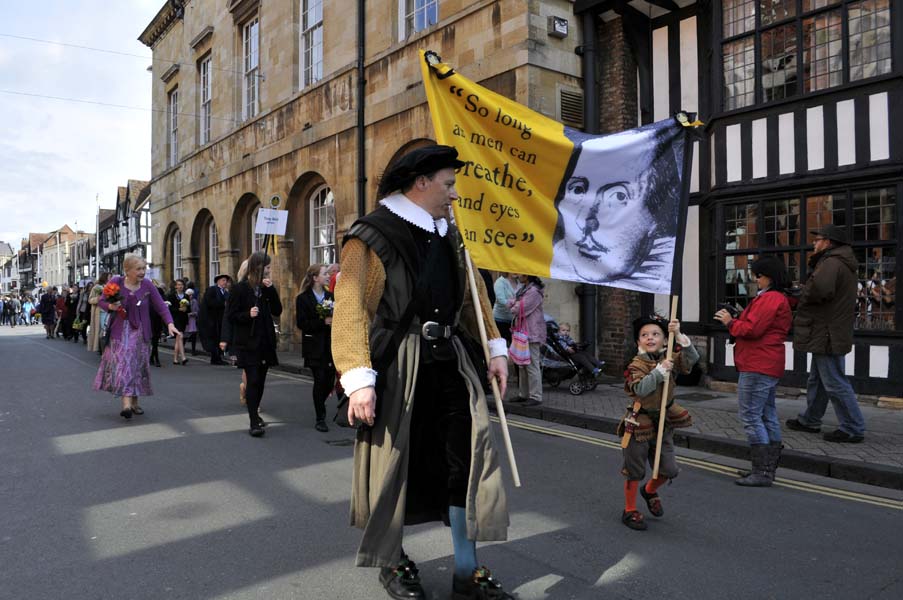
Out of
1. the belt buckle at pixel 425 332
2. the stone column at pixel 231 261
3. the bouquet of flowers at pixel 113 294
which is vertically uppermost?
the stone column at pixel 231 261

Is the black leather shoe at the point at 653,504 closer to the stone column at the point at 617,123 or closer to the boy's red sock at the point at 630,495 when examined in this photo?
the boy's red sock at the point at 630,495

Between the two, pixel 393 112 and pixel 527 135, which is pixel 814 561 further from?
pixel 393 112

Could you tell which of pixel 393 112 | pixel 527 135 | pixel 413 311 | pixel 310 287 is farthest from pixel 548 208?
pixel 393 112

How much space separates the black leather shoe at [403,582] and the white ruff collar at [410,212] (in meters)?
1.45

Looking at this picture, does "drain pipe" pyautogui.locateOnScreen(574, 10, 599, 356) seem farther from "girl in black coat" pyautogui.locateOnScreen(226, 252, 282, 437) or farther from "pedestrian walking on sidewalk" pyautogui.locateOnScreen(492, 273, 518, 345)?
"girl in black coat" pyautogui.locateOnScreen(226, 252, 282, 437)

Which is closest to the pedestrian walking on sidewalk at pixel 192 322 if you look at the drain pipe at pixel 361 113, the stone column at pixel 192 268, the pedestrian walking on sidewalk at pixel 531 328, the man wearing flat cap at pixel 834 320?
the drain pipe at pixel 361 113

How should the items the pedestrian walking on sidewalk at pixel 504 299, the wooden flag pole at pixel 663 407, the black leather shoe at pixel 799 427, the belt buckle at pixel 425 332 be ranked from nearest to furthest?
the belt buckle at pixel 425 332 < the wooden flag pole at pixel 663 407 < the black leather shoe at pixel 799 427 < the pedestrian walking on sidewalk at pixel 504 299

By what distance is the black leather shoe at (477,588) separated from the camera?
9.25 ft

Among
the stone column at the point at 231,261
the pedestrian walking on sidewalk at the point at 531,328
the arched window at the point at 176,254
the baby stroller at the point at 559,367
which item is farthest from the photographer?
the arched window at the point at 176,254

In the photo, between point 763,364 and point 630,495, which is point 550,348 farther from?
point 630,495

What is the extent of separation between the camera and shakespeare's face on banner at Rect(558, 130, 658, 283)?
446cm

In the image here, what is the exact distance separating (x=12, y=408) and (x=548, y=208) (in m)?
7.41

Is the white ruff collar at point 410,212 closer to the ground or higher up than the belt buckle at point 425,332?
higher up

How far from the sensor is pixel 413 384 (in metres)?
2.75
